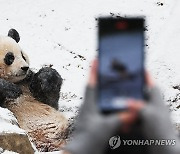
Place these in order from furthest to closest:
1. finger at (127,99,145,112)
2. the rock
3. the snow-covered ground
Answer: the snow-covered ground → the rock → finger at (127,99,145,112)

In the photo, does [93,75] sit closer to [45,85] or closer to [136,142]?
[136,142]

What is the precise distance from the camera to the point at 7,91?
6.19m

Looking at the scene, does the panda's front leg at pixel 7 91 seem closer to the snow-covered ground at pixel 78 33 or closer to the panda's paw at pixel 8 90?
the panda's paw at pixel 8 90

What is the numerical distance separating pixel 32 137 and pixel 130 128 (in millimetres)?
5635

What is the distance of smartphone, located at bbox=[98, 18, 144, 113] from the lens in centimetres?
94

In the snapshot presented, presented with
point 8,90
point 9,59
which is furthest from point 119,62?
point 9,59

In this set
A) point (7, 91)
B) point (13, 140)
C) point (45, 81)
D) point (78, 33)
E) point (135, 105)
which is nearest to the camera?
point (135, 105)

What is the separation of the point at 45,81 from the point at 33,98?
43 centimetres

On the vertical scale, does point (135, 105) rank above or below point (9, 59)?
above

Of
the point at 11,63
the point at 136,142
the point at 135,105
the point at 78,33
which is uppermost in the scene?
the point at 135,105

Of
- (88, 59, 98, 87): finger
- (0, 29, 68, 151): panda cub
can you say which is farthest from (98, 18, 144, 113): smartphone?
(0, 29, 68, 151): panda cub

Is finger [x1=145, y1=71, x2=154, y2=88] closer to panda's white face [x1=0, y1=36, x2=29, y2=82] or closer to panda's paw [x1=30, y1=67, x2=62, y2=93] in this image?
panda's white face [x1=0, y1=36, x2=29, y2=82]

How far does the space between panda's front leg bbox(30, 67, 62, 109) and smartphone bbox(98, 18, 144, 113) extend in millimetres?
5748

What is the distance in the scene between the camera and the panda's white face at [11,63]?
6406mm
